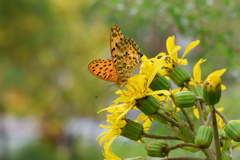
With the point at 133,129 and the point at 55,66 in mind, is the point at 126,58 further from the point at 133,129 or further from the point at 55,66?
the point at 55,66

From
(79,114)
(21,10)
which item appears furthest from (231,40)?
(79,114)

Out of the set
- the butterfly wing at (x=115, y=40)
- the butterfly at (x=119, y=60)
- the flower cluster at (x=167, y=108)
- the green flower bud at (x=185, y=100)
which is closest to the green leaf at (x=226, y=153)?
the flower cluster at (x=167, y=108)

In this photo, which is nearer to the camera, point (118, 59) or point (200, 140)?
point (200, 140)

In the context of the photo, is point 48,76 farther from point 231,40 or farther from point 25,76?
point 231,40

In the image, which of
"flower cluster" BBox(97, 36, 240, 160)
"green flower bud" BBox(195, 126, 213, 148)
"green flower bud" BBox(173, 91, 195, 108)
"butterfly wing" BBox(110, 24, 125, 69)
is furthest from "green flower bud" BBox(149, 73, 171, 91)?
"butterfly wing" BBox(110, 24, 125, 69)

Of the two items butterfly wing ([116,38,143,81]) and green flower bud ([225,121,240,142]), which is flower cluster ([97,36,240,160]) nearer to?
green flower bud ([225,121,240,142])

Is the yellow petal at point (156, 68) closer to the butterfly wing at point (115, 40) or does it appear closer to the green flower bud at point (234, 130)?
the green flower bud at point (234, 130)

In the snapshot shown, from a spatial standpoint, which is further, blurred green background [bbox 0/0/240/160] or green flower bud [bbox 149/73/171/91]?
blurred green background [bbox 0/0/240/160]

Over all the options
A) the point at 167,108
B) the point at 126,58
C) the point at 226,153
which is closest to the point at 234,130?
the point at 226,153
